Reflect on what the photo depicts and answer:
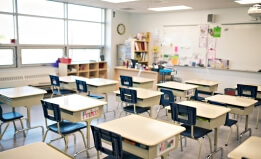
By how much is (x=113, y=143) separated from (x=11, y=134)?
2.78 m

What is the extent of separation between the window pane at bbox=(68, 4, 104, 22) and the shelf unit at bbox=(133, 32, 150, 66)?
1.74m

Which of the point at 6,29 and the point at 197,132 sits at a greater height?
the point at 6,29

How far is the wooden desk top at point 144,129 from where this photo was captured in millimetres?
2217

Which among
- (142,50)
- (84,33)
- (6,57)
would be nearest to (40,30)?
(6,57)

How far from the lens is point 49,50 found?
7.45 m

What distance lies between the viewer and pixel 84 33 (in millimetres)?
8469

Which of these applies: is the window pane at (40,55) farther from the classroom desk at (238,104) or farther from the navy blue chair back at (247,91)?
the navy blue chair back at (247,91)

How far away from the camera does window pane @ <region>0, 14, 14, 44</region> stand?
631 cm

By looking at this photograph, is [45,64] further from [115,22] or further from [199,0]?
[199,0]

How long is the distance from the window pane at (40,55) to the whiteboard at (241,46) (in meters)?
5.23

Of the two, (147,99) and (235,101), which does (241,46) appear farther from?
(147,99)

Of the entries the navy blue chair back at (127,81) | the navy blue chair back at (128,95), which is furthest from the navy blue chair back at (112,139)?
the navy blue chair back at (127,81)

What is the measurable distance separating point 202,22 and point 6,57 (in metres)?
6.08

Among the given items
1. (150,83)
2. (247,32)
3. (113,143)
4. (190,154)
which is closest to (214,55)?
(247,32)
